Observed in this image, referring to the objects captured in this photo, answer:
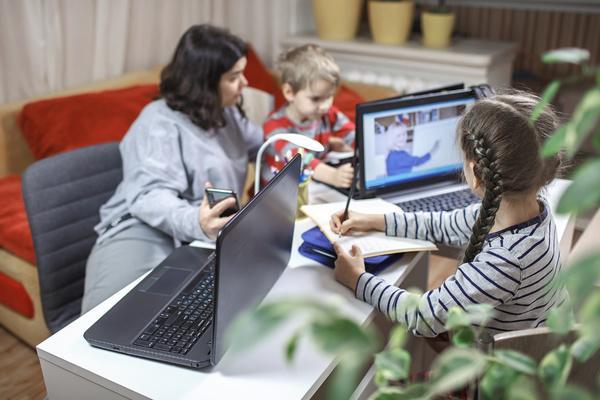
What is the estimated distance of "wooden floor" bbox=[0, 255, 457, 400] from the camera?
1996mm

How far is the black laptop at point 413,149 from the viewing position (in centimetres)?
172

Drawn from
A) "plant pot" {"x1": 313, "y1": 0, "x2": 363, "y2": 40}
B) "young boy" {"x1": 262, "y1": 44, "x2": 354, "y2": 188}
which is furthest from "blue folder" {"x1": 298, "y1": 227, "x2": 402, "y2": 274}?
"plant pot" {"x1": 313, "y1": 0, "x2": 363, "y2": 40}

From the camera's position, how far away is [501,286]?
117 centimetres

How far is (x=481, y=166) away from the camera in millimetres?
1204

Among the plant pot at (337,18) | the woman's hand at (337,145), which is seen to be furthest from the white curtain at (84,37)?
the woman's hand at (337,145)

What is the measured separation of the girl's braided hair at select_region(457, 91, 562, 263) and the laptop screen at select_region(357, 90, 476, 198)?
1.56ft

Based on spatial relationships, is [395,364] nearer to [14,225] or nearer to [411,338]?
[411,338]

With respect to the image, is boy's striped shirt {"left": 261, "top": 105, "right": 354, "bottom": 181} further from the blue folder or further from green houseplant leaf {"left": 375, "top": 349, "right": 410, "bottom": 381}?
green houseplant leaf {"left": 375, "top": 349, "right": 410, "bottom": 381}

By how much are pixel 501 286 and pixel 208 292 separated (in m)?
0.61

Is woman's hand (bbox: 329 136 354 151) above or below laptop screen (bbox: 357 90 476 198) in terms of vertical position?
below

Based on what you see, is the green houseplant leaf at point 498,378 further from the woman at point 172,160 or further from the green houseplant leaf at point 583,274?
the woman at point 172,160

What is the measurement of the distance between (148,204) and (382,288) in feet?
2.42

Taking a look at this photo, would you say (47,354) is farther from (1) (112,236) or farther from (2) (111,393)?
(1) (112,236)

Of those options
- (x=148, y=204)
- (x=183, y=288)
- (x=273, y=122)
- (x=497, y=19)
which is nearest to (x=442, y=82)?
(x=497, y=19)
